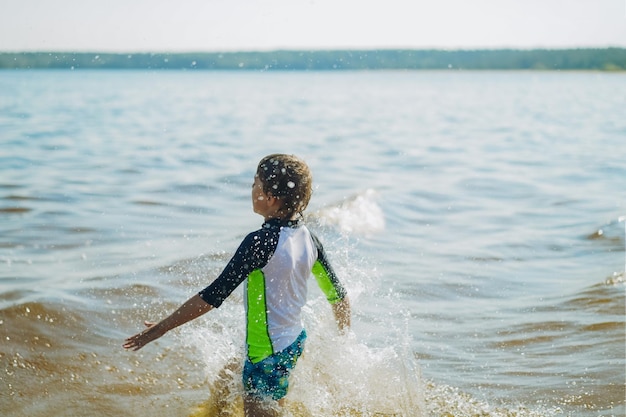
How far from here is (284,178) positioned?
3.43 m

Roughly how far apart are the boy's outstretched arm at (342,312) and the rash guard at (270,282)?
329 mm

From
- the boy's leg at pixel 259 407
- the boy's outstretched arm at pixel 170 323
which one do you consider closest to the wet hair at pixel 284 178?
the boy's outstretched arm at pixel 170 323

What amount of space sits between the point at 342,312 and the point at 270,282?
591 mm

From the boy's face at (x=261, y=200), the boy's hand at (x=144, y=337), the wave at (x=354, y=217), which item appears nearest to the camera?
the boy's hand at (x=144, y=337)

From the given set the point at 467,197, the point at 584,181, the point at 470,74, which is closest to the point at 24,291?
the point at 467,197

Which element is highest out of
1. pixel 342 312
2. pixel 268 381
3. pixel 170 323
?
pixel 170 323

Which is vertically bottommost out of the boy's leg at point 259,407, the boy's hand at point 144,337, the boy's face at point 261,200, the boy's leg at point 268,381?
the boy's leg at point 259,407

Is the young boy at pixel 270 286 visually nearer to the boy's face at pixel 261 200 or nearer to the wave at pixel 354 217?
the boy's face at pixel 261 200

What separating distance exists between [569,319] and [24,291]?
4.28 m

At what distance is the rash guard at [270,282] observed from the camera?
3.37 meters

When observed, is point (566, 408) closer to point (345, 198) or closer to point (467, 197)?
point (345, 198)

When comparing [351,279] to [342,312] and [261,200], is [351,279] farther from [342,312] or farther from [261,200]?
[261,200]

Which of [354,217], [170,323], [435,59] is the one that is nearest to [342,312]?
[170,323]

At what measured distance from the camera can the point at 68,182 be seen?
1216 cm
